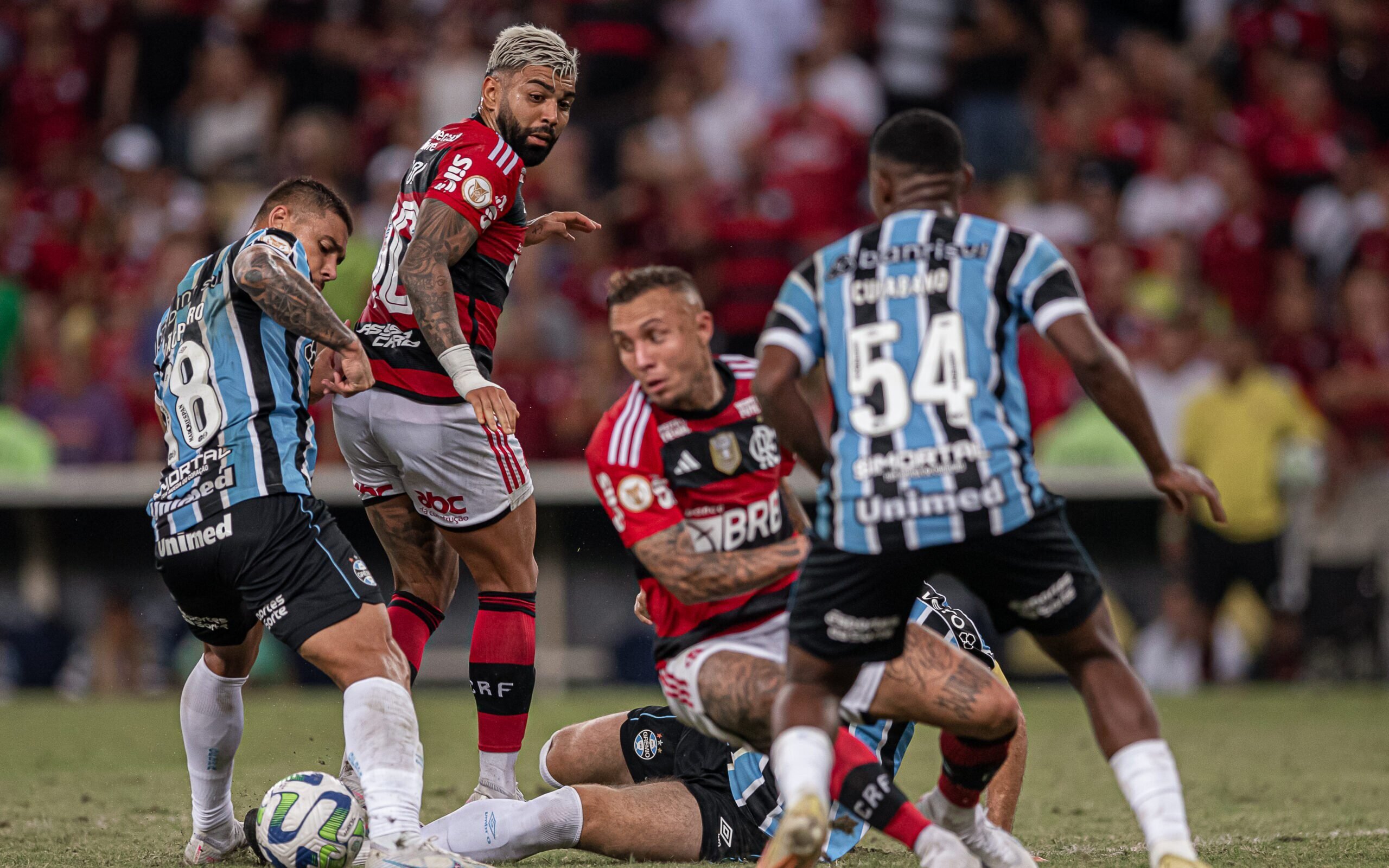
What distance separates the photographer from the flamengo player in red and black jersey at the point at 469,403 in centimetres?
554

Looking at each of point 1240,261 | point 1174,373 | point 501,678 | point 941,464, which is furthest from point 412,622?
point 1240,261

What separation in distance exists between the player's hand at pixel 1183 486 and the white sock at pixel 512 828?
1.98 m

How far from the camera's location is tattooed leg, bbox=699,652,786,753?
13.9 ft

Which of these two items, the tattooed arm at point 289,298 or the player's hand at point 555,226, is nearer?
the tattooed arm at point 289,298

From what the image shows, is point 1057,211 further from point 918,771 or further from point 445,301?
point 445,301

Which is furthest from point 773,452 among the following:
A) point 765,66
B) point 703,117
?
point 765,66

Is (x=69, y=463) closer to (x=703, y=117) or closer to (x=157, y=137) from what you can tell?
(x=157, y=137)

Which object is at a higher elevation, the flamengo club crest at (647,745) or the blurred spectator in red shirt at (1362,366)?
the blurred spectator in red shirt at (1362,366)

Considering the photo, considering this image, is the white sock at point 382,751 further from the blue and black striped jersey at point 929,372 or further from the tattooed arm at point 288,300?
the blue and black striped jersey at point 929,372

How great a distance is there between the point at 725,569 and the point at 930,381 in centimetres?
75

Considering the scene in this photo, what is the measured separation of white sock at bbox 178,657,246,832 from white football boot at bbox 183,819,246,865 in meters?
0.02

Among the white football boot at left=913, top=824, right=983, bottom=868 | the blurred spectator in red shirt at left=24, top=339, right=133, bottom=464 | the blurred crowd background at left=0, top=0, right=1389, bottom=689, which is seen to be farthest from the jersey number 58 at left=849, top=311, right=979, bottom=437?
the blurred spectator in red shirt at left=24, top=339, right=133, bottom=464

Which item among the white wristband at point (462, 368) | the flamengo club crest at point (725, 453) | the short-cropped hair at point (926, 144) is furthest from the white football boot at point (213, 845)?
the short-cropped hair at point (926, 144)

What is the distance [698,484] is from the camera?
4.41 m
